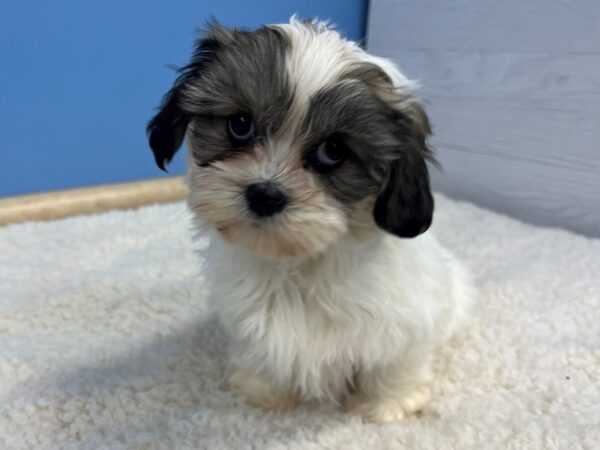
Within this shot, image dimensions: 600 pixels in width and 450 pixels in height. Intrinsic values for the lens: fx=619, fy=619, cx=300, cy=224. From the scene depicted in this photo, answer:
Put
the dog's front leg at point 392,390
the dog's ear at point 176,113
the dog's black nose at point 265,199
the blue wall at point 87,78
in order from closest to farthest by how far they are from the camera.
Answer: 1. the dog's black nose at point 265,199
2. the dog's ear at point 176,113
3. the dog's front leg at point 392,390
4. the blue wall at point 87,78

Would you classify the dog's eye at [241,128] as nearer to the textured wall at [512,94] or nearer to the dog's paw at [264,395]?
the dog's paw at [264,395]

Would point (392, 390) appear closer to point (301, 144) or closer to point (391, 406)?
point (391, 406)

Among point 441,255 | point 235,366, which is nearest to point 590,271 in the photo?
point 441,255

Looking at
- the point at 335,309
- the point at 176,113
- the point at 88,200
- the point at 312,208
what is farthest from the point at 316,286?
the point at 88,200

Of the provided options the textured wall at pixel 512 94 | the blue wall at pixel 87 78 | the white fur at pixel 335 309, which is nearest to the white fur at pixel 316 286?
the white fur at pixel 335 309

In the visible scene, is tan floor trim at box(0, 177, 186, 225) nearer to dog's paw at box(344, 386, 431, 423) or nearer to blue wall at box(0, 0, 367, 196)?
blue wall at box(0, 0, 367, 196)
